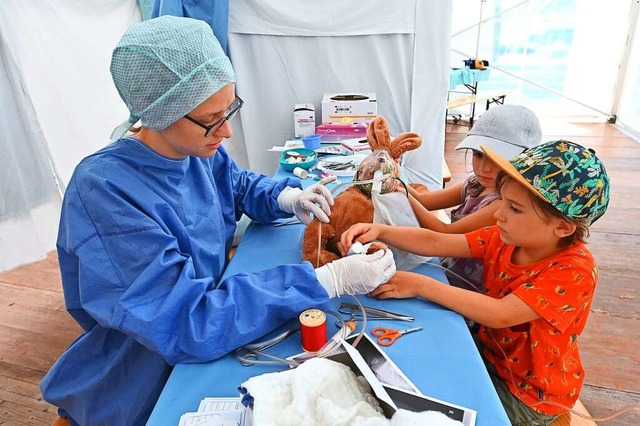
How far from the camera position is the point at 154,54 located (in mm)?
826

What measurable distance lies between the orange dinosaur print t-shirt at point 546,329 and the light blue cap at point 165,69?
0.85 m

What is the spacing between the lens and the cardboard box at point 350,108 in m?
2.27

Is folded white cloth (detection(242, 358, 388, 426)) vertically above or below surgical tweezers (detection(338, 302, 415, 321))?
above

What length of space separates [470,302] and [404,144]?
0.52 meters

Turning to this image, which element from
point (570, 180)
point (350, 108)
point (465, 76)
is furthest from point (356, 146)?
point (465, 76)

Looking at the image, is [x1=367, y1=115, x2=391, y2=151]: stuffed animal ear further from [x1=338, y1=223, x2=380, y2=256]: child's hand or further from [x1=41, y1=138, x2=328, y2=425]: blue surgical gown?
[x1=41, y1=138, x2=328, y2=425]: blue surgical gown

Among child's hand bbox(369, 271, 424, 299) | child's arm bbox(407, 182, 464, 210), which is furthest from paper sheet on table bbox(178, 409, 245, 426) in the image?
child's arm bbox(407, 182, 464, 210)

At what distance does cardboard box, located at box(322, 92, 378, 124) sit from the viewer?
2.27 m

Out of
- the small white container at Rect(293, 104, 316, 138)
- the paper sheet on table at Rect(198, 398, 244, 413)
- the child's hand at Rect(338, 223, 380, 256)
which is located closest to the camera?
the paper sheet on table at Rect(198, 398, 244, 413)

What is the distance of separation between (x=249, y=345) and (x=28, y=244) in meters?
2.19

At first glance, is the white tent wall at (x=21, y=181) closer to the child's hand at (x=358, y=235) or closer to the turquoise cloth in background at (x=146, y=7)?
the turquoise cloth in background at (x=146, y=7)

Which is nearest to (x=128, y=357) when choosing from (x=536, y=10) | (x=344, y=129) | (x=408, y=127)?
(x=344, y=129)

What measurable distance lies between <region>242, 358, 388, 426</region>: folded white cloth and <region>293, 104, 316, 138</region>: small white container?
1.78 meters

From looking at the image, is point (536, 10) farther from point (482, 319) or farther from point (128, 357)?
point (128, 357)
